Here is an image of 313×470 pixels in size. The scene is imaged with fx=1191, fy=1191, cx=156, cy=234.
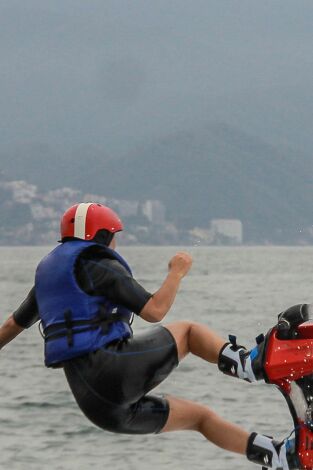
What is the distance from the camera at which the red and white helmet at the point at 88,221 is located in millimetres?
7629

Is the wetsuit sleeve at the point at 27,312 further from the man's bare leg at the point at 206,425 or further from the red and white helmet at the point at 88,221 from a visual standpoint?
the man's bare leg at the point at 206,425

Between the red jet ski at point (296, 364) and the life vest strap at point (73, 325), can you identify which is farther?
the red jet ski at point (296, 364)

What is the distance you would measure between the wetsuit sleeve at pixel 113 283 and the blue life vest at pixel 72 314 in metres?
0.05

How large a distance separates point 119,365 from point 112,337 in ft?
0.59

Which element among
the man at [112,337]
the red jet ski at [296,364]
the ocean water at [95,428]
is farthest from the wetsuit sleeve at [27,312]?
the ocean water at [95,428]

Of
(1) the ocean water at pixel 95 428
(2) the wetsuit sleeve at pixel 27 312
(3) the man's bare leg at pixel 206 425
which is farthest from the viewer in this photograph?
(1) the ocean water at pixel 95 428

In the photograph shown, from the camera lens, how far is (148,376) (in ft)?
24.9

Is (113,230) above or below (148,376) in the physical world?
above

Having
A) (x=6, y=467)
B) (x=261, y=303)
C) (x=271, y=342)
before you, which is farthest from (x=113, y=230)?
(x=261, y=303)

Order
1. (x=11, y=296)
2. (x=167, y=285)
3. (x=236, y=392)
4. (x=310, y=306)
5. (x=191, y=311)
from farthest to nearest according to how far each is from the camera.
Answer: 1. (x=11, y=296)
2. (x=191, y=311)
3. (x=236, y=392)
4. (x=310, y=306)
5. (x=167, y=285)

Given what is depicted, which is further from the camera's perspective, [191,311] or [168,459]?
[191,311]

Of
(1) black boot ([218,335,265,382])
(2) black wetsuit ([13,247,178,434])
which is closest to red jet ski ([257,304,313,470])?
(1) black boot ([218,335,265,382])

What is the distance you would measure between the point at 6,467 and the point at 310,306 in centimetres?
486

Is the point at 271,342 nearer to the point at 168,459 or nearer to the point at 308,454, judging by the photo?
the point at 308,454
